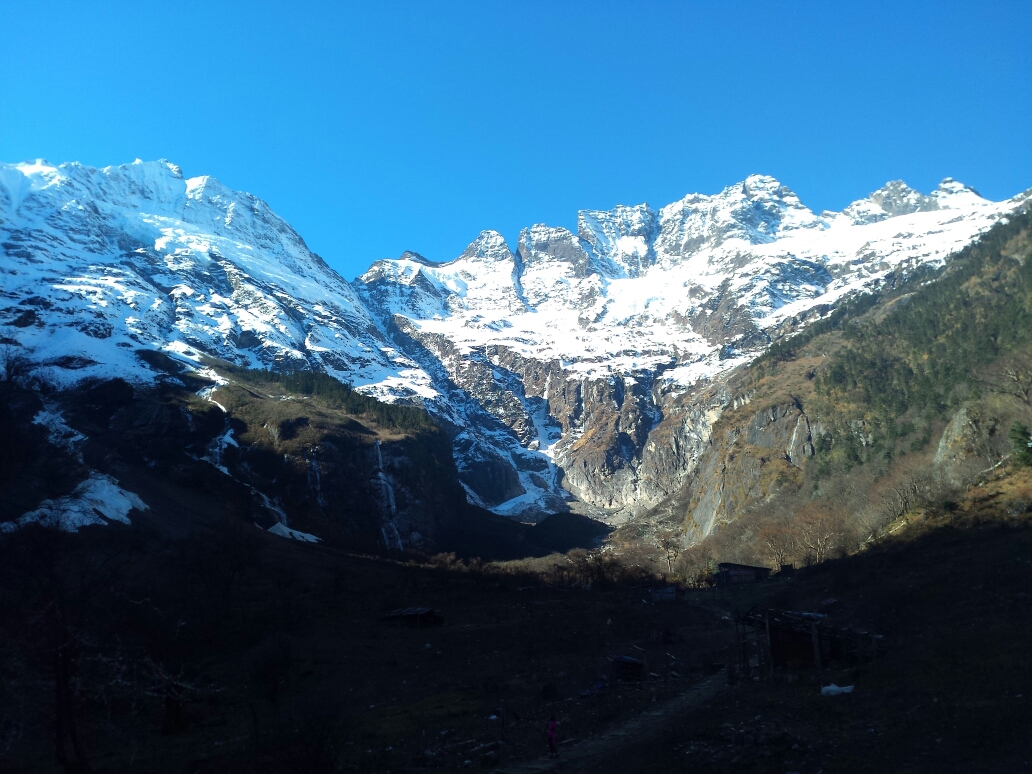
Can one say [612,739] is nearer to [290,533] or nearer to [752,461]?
[290,533]

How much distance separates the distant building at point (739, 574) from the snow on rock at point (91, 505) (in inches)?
3033

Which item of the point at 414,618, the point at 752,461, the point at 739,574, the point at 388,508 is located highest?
the point at 752,461

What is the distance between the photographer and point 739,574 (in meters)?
88.6

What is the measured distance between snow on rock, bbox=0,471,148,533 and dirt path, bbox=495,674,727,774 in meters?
64.2

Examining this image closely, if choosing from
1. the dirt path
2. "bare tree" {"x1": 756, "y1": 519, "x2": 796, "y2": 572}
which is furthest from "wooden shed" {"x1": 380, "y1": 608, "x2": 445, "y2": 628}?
"bare tree" {"x1": 756, "y1": 519, "x2": 796, "y2": 572}

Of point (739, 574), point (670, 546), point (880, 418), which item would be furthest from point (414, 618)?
point (670, 546)

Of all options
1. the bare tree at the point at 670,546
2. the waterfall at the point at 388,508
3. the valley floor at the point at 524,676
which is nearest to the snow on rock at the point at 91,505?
the valley floor at the point at 524,676

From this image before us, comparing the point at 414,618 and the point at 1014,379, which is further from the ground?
the point at 1014,379

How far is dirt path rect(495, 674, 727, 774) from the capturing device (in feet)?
69.2

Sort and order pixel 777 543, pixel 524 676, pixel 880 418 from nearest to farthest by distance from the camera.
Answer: pixel 524 676, pixel 777 543, pixel 880 418

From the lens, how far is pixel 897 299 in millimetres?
188000

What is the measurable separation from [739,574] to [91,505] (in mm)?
83564

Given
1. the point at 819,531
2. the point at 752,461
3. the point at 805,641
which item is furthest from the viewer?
the point at 752,461

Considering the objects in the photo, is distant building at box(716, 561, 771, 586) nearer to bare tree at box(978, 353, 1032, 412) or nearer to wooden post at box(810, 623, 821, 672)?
bare tree at box(978, 353, 1032, 412)
